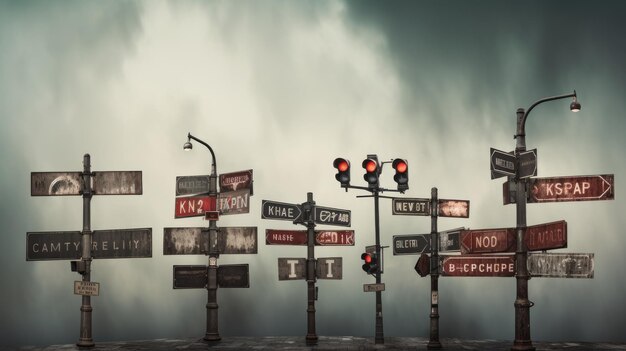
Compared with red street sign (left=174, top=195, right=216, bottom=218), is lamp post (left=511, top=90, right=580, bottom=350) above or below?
below

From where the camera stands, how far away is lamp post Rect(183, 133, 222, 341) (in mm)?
27734

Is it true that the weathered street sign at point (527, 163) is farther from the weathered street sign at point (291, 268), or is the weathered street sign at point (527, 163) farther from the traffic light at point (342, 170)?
the weathered street sign at point (291, 268)

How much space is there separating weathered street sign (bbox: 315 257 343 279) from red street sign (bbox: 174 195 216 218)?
4.51 m

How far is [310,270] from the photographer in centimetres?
2827

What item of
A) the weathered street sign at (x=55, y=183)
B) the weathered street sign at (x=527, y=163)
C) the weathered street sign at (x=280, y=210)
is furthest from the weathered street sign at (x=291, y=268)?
the weathered street sign at (x=527, y=163)

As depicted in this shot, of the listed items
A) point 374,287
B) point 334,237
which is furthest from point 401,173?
point 334,237

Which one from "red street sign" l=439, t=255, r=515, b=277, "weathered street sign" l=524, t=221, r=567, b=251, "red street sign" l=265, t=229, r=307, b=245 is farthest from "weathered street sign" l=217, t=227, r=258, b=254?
"weathered street sign" l=524, t=221, r=567, b=251

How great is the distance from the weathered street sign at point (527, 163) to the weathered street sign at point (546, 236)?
1364 millimetres

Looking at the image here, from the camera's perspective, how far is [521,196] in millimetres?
19594

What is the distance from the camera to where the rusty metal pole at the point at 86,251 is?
24.4 meters

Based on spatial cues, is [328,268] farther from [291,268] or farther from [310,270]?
[291,268]

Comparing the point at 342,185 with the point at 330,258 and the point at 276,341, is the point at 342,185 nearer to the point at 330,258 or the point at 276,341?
the point at 330,258

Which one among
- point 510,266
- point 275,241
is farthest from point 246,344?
point 510,266

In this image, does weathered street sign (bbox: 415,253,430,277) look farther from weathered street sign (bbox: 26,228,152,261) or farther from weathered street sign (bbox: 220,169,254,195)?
weathered street sign (bbox: 26,228,152,261)
